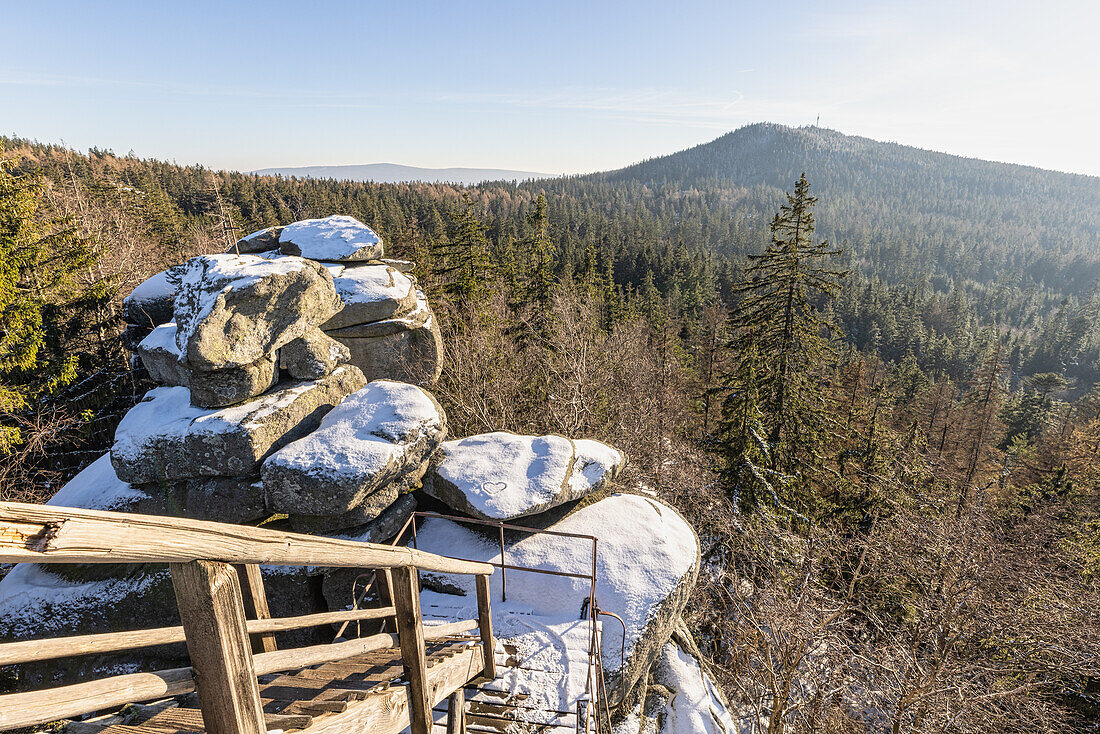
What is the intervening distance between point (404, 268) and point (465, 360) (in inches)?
169

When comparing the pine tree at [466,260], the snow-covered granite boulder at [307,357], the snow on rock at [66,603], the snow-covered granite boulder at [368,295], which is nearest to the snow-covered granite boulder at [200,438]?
the snow-covered granite boulder at [307,357]

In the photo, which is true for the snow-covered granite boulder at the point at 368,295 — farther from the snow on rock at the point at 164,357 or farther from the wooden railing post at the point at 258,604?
the wooden railing post at the point at 258,604

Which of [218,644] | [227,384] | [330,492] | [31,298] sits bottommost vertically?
[330,492]

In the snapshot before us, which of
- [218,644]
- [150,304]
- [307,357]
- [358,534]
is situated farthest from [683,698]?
[150,304]

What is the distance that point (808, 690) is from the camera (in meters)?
14.3

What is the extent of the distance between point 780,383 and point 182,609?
60.6ft

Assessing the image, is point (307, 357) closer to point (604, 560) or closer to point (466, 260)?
point (604, 560)

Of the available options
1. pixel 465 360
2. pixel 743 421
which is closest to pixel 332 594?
pixel 465 360

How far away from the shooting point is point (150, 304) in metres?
16.0

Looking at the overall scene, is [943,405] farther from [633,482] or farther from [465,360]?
[465,360]

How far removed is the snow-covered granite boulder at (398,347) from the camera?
53.0 ft

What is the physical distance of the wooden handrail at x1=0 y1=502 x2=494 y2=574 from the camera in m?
1.38

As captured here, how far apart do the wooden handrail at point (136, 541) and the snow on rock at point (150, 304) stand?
17400 mm

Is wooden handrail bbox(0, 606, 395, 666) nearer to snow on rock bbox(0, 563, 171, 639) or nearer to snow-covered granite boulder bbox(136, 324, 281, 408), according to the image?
snow-covered granite boulder bbox(136, 324, 281, 408)
